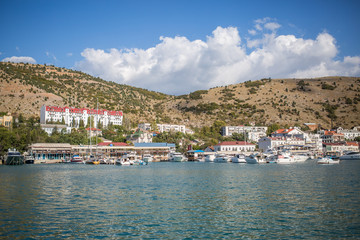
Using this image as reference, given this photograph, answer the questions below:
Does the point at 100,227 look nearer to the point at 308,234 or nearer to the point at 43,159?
the point at 308,234

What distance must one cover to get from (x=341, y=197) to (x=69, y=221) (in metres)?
21.2

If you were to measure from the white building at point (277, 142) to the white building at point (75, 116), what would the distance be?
A: 227 feet

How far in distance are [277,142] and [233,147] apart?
57.9ft

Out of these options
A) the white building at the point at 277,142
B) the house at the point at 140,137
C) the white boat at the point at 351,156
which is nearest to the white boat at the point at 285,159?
the white boat at the point at 351,156

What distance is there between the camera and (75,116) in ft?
497

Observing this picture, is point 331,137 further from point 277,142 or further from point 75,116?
point 75,116

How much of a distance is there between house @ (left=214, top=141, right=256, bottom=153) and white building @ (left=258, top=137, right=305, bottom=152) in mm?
4585

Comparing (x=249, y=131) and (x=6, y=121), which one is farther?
(x=249, y=131)

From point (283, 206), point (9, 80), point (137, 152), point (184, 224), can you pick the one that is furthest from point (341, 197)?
point (9, 80)

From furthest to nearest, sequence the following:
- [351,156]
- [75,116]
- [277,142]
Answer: [75,116], [277,142], [351,156]

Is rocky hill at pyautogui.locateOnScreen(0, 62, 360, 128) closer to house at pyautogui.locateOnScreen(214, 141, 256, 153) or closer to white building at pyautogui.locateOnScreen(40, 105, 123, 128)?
white building at pyautogui.locateOnScreen(40, 105, 123, 128)

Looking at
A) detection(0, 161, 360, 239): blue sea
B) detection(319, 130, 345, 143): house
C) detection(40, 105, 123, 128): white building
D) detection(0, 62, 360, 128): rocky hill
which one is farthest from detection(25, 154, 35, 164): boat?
detection(319, 130, 345, 143): house

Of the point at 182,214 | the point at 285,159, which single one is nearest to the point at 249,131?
the point at 285,159

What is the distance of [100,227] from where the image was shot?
18594 millimetres
